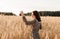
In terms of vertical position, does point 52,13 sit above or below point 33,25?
below

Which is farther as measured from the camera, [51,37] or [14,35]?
[51,37]

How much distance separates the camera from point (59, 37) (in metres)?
3.94

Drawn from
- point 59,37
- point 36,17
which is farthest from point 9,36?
point 59,37

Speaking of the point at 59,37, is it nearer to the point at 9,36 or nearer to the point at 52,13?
the point at 9,36

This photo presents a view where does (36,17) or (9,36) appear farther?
(36,17)

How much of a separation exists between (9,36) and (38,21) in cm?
59

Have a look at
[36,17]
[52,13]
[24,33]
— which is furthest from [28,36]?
[52,13]

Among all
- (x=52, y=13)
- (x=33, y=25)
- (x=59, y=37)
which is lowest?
(x=52, y=13)

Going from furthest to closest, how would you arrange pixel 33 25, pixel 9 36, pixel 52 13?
pixel 52 13 < pixel 33 25 < pixel 9 36

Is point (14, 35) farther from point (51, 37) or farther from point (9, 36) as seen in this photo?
point (51, 37)

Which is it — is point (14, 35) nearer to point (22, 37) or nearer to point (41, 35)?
point (22, 37)

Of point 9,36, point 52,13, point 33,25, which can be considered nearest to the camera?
point 9,36

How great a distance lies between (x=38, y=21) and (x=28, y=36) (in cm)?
29

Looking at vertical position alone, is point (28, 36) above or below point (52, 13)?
above
